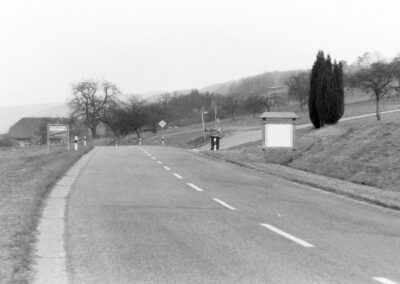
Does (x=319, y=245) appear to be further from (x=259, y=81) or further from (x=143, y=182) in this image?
(x=259, y=81)

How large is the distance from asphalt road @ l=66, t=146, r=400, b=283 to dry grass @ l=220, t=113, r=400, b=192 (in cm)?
575

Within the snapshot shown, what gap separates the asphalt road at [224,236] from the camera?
5.60 metres

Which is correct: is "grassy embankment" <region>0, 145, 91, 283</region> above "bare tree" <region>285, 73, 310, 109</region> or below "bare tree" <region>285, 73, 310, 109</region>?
below

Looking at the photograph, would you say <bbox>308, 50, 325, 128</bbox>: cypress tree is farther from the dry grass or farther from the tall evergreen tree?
the dry grass

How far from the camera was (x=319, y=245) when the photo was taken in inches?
284

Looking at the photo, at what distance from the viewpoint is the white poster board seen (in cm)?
2342

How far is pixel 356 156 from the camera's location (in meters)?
22.2

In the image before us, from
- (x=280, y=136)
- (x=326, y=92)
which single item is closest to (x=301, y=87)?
(x=326, y=92)

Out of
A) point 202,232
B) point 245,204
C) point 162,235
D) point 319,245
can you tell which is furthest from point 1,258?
point 245,204

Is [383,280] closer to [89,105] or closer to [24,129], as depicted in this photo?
[89,105]

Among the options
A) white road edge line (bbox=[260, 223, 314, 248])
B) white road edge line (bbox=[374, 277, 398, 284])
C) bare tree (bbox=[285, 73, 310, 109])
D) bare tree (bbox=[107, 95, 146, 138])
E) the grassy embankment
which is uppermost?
bare tree (bbox=[285, 73, 310, 109])

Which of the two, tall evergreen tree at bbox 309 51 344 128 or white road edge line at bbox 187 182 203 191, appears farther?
tall evergreen tree at bbox 309 51 344 128

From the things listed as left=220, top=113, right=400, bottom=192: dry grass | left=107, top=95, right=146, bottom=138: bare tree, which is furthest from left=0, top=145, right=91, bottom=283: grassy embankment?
left=107, top=95, right=146, bottom=138: bare tree

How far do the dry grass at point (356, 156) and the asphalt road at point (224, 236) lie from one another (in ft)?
18.9
